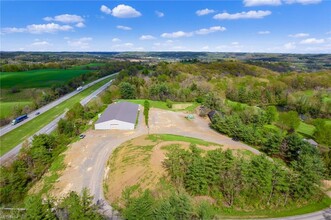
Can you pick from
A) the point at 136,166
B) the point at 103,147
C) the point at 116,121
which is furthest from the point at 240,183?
the point at 116,121

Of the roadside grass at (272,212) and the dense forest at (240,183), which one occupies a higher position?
the dense forest at (240,183)

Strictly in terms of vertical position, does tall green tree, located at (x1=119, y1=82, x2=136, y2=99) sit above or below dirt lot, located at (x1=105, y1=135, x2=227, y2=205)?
above

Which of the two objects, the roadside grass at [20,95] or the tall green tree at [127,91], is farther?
the tall green tree at [127,91]

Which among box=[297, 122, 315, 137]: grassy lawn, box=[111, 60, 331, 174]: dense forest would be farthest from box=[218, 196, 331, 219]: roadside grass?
box=[297, 122, 315, 137]: grassy lawn

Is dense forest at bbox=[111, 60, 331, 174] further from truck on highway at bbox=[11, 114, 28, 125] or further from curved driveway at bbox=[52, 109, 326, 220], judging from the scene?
truck on highway at bbox=[11, 114, 28, 125]

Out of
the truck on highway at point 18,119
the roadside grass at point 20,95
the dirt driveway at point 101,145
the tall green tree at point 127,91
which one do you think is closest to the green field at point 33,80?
the roadside grass at point 20,95

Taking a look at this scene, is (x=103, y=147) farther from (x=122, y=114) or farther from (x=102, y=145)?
(x=122, y=114)

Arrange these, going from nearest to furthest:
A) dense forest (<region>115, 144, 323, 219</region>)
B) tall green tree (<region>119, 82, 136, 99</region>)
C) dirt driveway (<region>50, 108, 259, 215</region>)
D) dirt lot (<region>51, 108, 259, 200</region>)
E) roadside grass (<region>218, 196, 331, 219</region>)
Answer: roadside grass (<region>218, 196, 331, 219</region>)
dense forest (<region>115, 144, 323, 219</region>)
dirt driveway (<region>50, 108, 259, 215</region>)
dirt lot (<region>51, 108, 259, 200</region>)
tall green tree (<region>119, 82, 136, 99</region>)

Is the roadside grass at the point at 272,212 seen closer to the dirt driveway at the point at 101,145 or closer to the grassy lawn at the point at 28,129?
the dirt driveway at the point at 101,145
